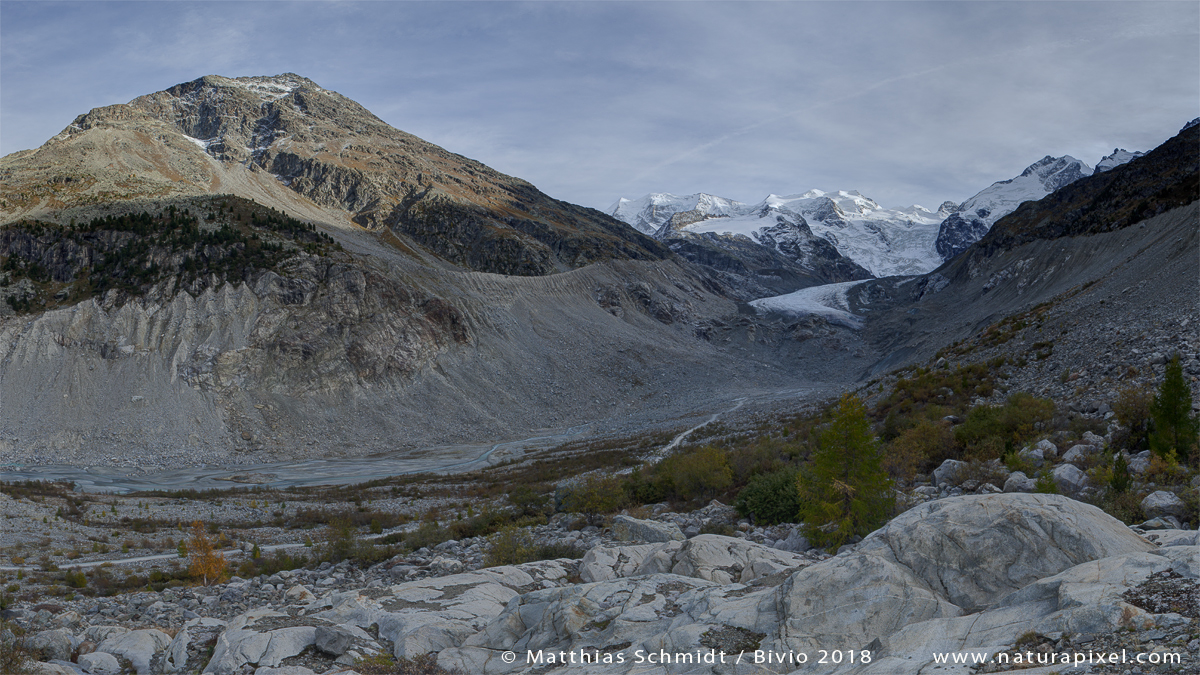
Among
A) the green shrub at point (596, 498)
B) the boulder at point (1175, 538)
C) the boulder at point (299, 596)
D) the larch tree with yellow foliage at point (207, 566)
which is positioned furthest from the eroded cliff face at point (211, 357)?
the boulder at point (1175, 538)

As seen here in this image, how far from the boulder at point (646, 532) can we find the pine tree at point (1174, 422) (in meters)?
10.9

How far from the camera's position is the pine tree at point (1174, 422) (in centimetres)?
1398

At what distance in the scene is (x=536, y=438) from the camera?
6200cm

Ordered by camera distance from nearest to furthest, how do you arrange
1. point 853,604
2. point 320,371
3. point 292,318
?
point 853,604, point 320,371, point 292,318

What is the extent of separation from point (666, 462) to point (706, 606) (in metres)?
17.4

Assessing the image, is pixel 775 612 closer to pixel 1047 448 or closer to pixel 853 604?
pixel 853 604

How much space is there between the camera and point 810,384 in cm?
8894

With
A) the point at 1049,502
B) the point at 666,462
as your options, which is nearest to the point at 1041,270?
the point at 666,462

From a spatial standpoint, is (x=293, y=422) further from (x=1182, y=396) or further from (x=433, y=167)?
(x=433, y=167)

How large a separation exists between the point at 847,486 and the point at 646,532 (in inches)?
212

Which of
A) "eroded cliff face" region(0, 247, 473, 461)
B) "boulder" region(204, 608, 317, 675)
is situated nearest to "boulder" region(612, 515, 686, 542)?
"boulder" region(204, 608, 317, 675)

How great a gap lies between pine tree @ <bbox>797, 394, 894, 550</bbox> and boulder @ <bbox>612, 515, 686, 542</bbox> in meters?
3.40

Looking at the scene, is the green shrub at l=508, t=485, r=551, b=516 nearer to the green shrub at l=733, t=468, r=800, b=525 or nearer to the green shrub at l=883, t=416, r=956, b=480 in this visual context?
the green shrub at l=733, t=468, r=800, b=525

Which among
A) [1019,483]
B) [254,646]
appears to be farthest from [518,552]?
[1019,483]
